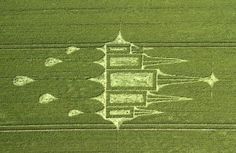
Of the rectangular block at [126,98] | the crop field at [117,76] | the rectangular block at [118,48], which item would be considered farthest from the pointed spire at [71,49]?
the rectangular block at [126,98]

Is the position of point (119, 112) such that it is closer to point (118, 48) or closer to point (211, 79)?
point (118, 48)

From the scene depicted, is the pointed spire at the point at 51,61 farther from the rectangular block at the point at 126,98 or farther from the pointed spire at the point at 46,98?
the rectangular block at the point at 126,98

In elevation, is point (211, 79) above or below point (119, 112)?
above

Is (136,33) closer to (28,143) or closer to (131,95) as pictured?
(131,95)

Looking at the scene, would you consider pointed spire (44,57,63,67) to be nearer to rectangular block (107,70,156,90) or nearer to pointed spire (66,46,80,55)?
pointed spire (66,46,80,55)

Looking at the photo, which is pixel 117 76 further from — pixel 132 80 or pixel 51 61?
pixel 51 61

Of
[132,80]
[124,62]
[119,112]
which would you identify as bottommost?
[119,112]

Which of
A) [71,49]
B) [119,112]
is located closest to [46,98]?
[71,49]

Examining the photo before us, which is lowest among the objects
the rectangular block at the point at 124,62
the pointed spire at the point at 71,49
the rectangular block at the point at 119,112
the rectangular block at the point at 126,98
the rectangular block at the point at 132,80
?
the rectangular block at the point at 119,112
